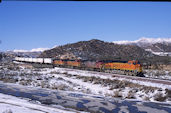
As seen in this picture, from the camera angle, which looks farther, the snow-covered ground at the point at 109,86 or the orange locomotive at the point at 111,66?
the orange locomotive at the point at 111,66

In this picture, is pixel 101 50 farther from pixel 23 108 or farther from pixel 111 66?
pixel 23 108

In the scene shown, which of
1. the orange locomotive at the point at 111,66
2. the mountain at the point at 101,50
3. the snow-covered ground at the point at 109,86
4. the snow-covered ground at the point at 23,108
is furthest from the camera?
the mountain at the point at 101,50

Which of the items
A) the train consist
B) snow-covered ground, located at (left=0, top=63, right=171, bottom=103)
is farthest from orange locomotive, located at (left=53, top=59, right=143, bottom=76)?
snow-covered ground, located at (left=0, top=63, right=171, bottom=103)

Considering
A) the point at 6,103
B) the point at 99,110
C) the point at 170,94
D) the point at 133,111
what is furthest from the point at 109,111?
the point at 170,94

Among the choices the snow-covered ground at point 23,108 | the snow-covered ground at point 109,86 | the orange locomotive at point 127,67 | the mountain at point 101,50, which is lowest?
the snow-covered ground at point 109,86

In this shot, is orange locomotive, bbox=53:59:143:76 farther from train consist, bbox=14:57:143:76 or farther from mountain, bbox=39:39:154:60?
mountain, bbox=39:39:154:60

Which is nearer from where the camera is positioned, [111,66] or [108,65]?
[111,66]

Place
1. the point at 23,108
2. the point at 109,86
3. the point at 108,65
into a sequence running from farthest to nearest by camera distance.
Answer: the point at 108,65 < the point at 109,86 < the point at 23,108

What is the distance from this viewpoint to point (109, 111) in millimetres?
9031

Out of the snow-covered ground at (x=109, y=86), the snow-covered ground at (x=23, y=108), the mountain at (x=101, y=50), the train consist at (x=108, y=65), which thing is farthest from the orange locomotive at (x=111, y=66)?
the mountain at (x=101, y=50)

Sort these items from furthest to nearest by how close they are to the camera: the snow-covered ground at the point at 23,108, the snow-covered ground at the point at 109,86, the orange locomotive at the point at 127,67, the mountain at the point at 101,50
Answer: the mountain at the point at 101,50 → the orange locomotive at the point at 127,67 → the snow-covered ground at the point at 109,86 → the snow-covered ground at the point at 23,108

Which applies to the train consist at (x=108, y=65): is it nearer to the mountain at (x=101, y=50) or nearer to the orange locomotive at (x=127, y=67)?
the orange locomotive at (x=127, y=67)

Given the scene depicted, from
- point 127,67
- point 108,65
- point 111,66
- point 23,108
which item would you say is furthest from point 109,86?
point 108,65

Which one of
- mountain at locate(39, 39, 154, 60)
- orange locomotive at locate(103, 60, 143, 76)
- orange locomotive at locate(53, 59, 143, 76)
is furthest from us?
mountain at locate(39, 39, 154, 60)
